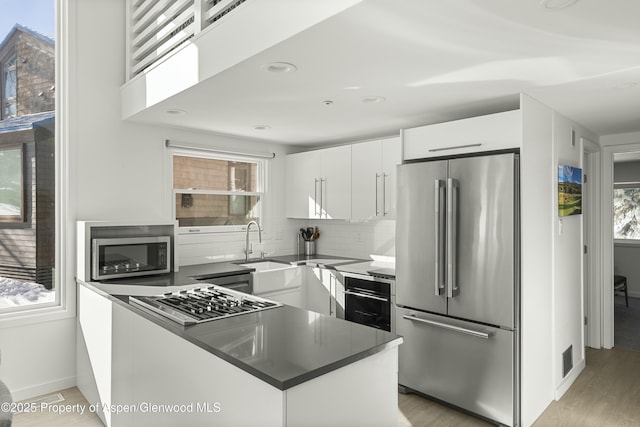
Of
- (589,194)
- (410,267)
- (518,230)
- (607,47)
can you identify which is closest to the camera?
(607,47)

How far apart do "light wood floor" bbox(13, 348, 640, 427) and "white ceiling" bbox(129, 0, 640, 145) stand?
7.03ft

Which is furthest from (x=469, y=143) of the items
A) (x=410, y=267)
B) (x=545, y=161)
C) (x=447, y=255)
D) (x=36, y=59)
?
(x=36, y=59)

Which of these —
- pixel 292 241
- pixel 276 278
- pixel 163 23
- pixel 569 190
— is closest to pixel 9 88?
pixel 163 23

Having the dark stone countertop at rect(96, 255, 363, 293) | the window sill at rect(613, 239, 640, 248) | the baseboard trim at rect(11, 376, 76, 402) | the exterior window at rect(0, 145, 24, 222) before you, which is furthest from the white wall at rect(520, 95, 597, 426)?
the window sill at rect(613, 239, 640, 248)

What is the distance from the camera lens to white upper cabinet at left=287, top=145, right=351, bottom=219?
420 cm

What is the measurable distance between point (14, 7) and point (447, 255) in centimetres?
376

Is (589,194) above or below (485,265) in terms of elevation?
above

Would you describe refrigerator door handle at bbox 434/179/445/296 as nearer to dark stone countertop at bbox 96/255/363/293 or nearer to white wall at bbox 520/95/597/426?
white wall at bbox 520/95/597/426

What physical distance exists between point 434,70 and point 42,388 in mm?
3604

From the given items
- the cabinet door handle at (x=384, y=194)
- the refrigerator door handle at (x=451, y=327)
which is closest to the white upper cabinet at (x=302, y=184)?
the cabinet door handle at (x=384, y=194)

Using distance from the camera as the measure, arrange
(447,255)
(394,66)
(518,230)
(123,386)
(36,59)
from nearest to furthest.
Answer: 1. (394,66)
2. (123,386)
3. (518,230)
4. (447,255)
5. (36,59)

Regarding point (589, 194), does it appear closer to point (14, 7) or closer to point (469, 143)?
point (469, 143)

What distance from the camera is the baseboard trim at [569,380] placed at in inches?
123

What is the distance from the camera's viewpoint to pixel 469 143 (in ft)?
9.48
